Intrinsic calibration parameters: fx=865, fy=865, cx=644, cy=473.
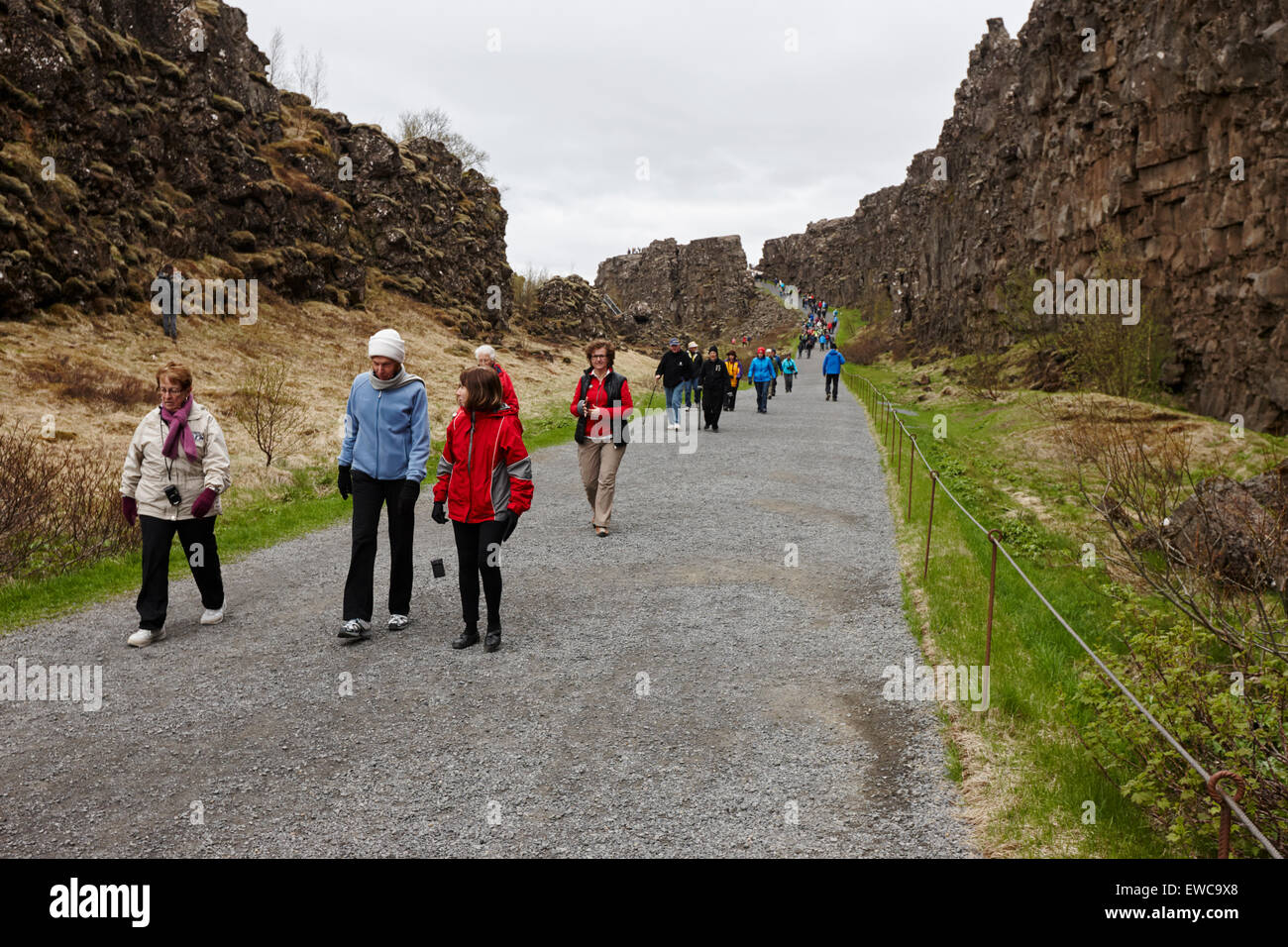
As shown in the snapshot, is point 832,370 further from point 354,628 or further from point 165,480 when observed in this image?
point 165,480

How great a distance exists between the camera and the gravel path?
4121 millimetres

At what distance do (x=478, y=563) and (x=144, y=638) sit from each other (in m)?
2.66

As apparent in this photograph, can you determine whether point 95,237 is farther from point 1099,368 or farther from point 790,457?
point 1099,368

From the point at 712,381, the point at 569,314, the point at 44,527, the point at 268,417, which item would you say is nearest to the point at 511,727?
the point at 44,527

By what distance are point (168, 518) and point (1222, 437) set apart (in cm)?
1949

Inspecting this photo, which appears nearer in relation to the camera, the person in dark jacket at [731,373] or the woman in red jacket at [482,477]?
the woman in red jacket at [482,477]

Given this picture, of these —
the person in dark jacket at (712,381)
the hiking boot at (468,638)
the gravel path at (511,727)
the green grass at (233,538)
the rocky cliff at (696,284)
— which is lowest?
the gravel path at (511,727)

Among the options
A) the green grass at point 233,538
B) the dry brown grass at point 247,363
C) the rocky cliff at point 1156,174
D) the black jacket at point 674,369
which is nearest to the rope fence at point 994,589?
the black jacket at point 674,369

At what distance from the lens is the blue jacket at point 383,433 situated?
6.68m

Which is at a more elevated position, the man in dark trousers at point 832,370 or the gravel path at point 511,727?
the man in dark trousers at point 832,370

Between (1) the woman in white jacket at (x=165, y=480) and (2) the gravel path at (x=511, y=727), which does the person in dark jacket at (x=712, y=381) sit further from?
(1) the woman in white jacket at (x=165, y=480)

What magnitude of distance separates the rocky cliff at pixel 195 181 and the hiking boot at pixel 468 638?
24597mm

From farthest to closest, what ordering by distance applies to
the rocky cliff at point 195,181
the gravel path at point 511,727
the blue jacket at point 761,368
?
1. the rocky cliff at point 195,181
2. the blue jacket at point 761,368
3. the gravel path at point 511,727

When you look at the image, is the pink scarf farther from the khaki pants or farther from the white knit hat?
the khaki pants
